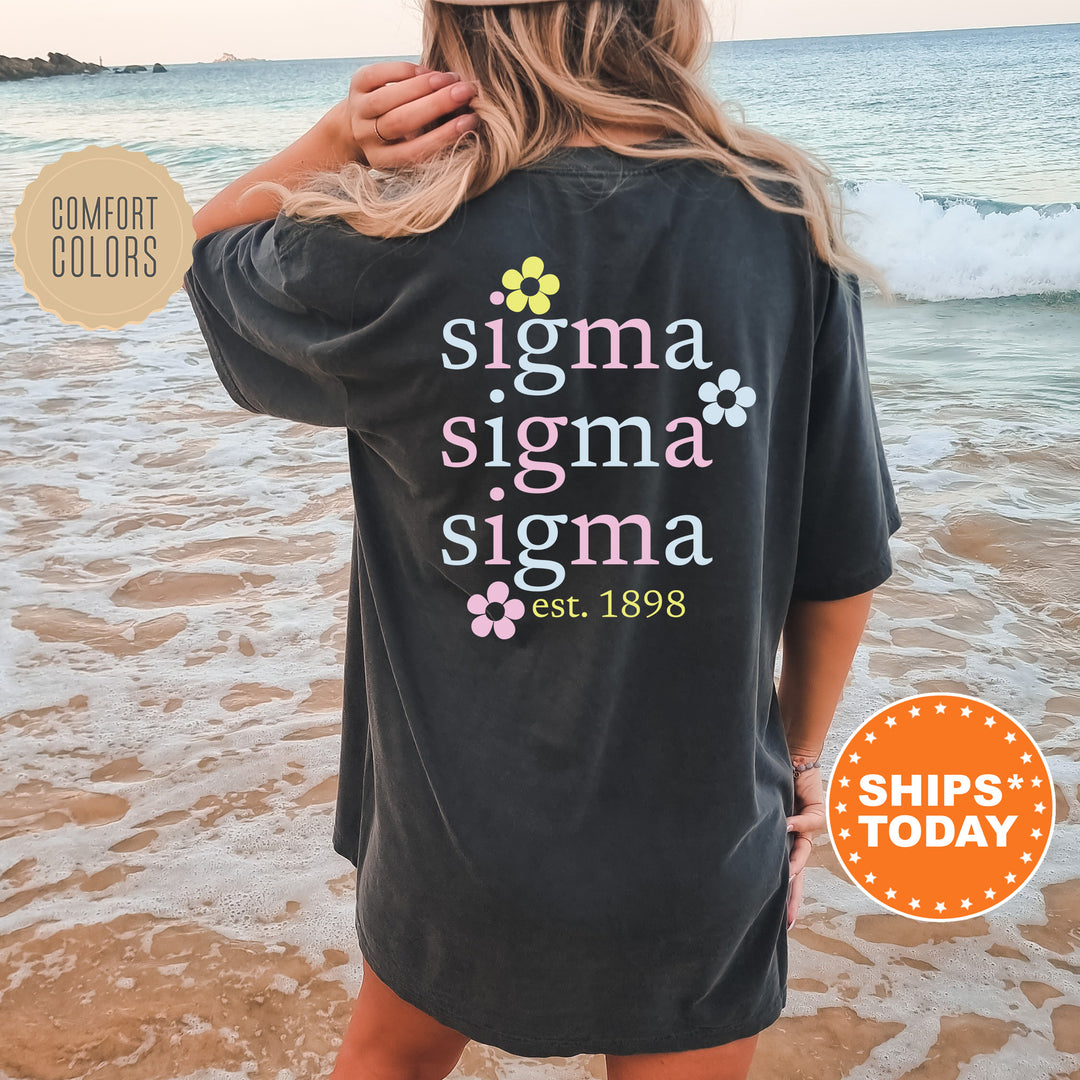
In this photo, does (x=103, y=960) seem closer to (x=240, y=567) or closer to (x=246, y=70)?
(x=240, y=567)

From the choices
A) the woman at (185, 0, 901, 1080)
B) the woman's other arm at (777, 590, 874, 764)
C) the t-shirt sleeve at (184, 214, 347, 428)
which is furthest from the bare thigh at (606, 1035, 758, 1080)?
the t-shirt sleeve at (184, 214, 347, 428)

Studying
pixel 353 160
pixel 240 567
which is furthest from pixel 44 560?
pixel 353 160

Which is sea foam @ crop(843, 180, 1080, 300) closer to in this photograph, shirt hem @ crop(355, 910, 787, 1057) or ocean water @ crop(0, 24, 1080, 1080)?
ocean water @ crop(0, 24, 1080, 1080)

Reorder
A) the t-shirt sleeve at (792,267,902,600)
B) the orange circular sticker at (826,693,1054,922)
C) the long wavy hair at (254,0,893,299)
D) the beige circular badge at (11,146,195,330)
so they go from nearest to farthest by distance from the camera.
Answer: the long wavy hair at (254,0,893,299) < the t-shirt sleeve at (792,267,902,600) < the beige circular badge at (11,146,195,330) < the orange circular sticker at (826,693,1054,922)

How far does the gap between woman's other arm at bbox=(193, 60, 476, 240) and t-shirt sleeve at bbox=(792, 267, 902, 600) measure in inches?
15.1

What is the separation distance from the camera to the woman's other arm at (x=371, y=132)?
3.27ft

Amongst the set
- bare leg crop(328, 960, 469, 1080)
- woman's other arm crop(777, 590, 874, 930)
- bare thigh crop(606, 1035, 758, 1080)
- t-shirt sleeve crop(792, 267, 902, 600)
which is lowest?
bare leg crop(328, 960, 469, 1080)

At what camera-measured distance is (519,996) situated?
1.12m

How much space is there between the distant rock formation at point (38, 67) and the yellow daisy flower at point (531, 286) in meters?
57.9

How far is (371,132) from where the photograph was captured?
1097 millimetres

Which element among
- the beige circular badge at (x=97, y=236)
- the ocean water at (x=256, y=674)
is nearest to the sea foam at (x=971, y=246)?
the ocean water at (x=256, y=674)

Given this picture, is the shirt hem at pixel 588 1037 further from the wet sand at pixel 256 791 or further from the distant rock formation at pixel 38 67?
the distant rock formation at pixel 38 67

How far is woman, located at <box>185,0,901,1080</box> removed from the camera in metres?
0.94

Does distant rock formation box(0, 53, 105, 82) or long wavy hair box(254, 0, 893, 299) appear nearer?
long wavy hair box(254, 0, 893, 299)
